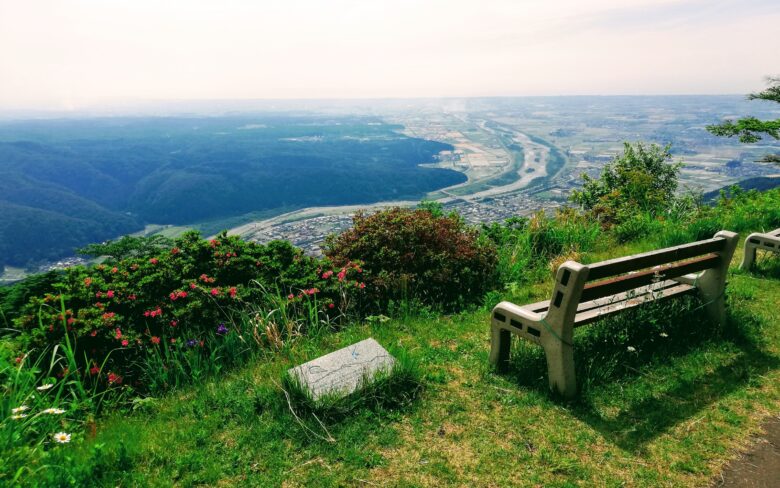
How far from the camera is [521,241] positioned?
736cm

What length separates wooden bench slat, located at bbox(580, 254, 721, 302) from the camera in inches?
119

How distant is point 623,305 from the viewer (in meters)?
3.77

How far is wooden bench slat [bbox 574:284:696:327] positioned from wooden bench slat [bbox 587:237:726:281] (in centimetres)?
53

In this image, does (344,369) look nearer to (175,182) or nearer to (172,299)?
(172,299)

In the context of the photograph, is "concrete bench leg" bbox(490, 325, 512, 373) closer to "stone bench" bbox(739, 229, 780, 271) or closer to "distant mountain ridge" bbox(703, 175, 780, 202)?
"stone bench" bbox(739, 229, 780, 271)

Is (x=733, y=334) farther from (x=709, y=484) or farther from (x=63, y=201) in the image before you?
(x=63, y=201)

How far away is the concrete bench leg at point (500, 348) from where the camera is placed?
352 cm

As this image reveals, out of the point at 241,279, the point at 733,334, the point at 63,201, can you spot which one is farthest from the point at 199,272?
the point at 63,201

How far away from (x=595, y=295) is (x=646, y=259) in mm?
449

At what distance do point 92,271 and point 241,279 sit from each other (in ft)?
5.02

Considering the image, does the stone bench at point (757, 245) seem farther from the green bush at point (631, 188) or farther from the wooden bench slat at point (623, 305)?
the green bush at point (631, 188)

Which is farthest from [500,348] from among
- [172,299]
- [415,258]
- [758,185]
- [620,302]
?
[758,185]

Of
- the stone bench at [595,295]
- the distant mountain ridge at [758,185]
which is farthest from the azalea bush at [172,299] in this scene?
the distant mountain ridge at [758,185]

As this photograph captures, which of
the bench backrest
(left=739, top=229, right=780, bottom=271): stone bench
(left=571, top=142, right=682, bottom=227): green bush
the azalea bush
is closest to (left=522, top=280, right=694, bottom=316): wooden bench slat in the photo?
the bench backrest
